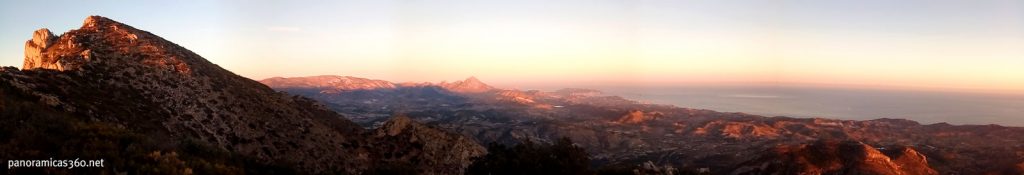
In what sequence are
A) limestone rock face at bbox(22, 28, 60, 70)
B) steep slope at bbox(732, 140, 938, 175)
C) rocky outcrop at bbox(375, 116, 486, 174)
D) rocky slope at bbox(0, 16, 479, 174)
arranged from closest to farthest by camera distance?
rocky slope at bbox(0, 16, 479, 174)
rocky outcrop at bbox(375, 116, 486, 174)
limestone rock face at bbox(22, 28, 60, 70)
steep slope at bbox(732, 140, 938, 175)

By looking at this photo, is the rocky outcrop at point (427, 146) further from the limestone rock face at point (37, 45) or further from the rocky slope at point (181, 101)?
the limestone rock face at point (37, 45)

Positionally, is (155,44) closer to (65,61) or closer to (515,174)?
(65,61)

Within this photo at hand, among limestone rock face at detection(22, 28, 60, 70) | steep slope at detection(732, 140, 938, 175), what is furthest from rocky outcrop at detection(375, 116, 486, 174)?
steep slope at detection(732, 140, 938, 175)

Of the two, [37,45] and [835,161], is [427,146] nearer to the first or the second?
[37,45]

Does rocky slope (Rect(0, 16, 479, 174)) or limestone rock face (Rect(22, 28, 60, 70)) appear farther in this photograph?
limestone rock face (Rect(22, 28, 60, 70))

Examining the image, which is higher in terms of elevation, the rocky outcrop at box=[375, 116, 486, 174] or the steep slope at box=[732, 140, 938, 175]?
the rocky outcrop at box=[375, 116, 486, 174]

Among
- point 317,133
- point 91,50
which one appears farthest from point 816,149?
point 91,50

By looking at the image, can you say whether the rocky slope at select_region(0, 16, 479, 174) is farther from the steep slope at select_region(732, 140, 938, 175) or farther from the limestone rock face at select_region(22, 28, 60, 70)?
the steep slope at select_region(732, 140, 938, 175)

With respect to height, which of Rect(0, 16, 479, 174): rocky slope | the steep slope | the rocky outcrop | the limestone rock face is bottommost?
the steep slope

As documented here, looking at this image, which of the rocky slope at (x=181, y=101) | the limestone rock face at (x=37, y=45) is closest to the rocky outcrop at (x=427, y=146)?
the rocky slope at (x=181, y=101)
